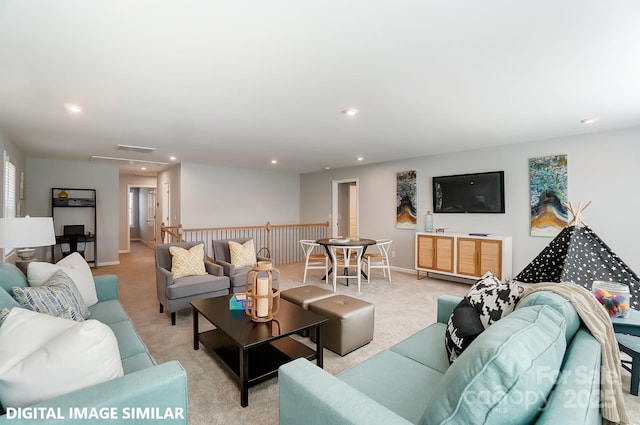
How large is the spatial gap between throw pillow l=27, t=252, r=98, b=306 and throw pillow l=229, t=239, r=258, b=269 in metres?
1.78

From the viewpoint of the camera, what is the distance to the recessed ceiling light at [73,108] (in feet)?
9.44

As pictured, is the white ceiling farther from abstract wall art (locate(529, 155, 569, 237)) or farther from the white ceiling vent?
the white ceiling vent

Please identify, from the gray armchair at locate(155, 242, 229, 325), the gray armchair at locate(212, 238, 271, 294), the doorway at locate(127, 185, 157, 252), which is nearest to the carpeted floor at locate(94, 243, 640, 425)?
the gray armchair at locate(155, 242, 229, 325)

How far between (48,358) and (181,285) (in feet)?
7.65

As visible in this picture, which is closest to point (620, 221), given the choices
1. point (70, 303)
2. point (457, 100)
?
point (457, 100)

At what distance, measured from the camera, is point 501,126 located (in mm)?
3666

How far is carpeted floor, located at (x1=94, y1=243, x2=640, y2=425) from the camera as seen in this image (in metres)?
1.94

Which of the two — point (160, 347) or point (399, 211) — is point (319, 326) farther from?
point (399, 211)

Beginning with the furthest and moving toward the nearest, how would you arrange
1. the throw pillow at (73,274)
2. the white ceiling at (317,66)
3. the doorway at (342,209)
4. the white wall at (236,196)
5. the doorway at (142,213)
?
1. the doorway at (142,213)
2. the doorway at (342,209)
3. the white wall at (236,196)
4. the throw pillow at (73,274)
5. the white ceiling at (317,66)

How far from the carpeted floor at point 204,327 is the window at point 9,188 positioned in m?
1.82

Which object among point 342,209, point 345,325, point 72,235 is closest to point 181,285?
point 345,325

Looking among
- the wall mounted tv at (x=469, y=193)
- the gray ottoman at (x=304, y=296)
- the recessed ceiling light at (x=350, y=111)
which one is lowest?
the gray ottoman at (x=304, y=296)

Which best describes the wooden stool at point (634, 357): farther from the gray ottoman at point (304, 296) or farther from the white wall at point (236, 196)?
the white wall at point (236, 196)

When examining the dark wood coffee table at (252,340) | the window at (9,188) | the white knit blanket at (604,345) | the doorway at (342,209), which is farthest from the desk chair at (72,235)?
the white knit blanket at (604,345)
